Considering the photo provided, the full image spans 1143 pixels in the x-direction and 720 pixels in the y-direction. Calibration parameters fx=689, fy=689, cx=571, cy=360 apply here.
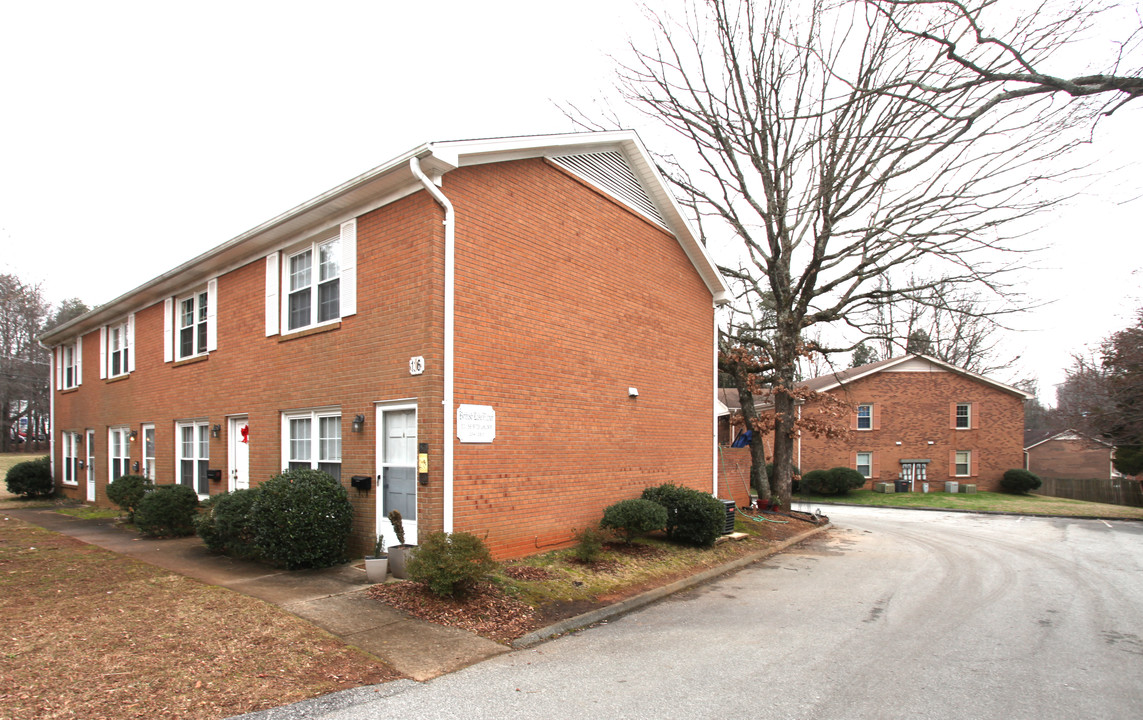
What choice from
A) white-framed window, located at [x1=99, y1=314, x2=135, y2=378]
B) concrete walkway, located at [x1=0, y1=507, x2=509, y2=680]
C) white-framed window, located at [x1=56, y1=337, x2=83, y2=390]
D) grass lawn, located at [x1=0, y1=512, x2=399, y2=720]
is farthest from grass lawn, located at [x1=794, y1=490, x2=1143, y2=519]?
white-framed window, located at [x1=56, y1=337, x2=83, y2=390]

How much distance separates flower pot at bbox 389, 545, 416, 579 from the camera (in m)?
8.81

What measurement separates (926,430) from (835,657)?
105 ft

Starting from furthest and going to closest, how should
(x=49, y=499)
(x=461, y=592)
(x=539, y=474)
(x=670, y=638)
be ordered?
(x=49, y=499) < (x=539, y=474) < (x=461, y=592) < (x=670, y=638)

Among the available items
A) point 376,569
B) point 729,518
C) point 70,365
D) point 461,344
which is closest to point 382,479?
point 376,569

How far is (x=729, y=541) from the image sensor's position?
543 inches

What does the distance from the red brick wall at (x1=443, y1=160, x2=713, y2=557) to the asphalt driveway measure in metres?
2.62

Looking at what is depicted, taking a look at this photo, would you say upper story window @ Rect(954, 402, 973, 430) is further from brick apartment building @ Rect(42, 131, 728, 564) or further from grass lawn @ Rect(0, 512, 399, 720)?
grass lawn @ Rect(0, 512, 399, 720)

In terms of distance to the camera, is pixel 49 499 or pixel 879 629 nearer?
pixel 879 629

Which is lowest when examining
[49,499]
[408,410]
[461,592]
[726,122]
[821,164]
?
[49,499]

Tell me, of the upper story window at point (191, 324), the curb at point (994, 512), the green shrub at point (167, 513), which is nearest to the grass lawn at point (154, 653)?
the green shrub at point (167, 513)

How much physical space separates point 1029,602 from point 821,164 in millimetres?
11852

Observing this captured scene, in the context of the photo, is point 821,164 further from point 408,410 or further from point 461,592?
point 461,592

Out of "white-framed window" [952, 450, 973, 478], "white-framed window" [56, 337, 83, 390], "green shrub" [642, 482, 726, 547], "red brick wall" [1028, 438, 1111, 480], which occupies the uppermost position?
"white-framed window" [56, 337, 83, 390]

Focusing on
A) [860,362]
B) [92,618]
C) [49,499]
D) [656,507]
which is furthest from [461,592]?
[860,362]
